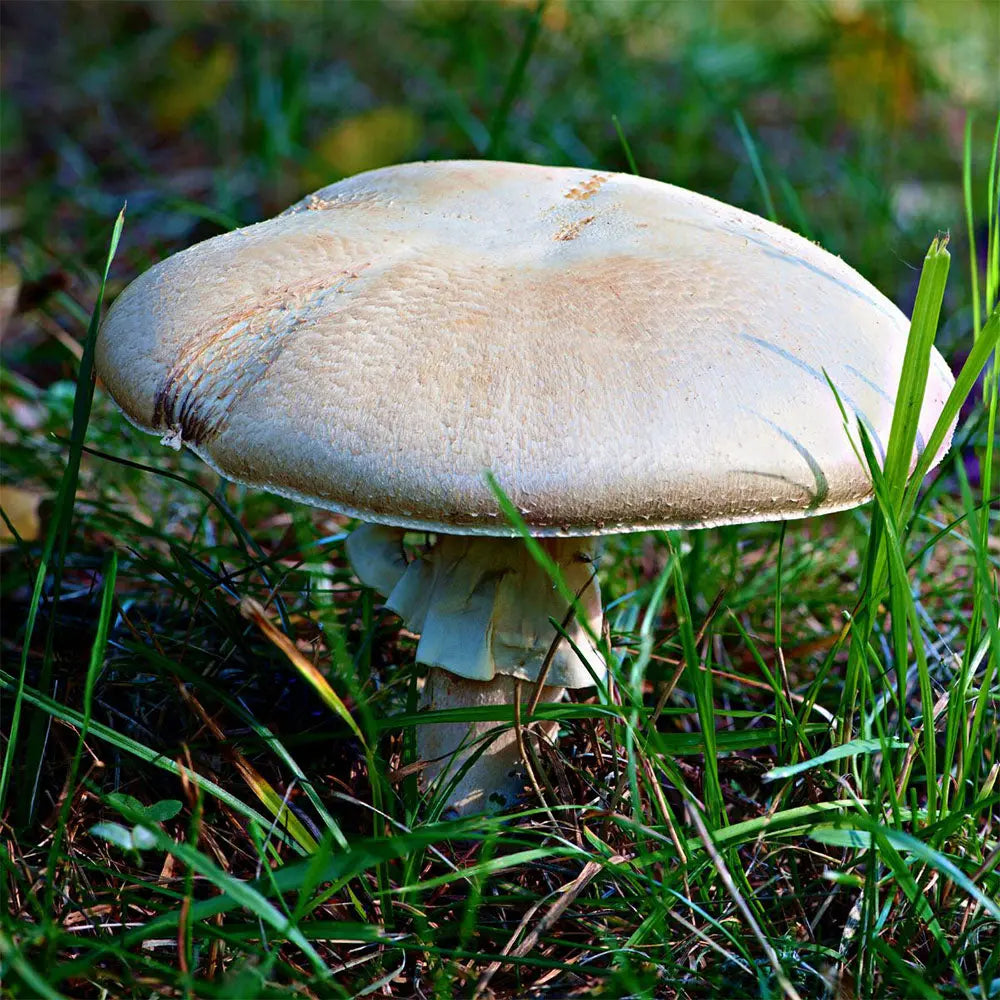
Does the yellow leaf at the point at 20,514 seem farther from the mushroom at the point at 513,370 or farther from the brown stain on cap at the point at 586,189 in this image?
the brown stain on cap at the point at 586,189

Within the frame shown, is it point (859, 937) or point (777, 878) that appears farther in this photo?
point (777, 878)

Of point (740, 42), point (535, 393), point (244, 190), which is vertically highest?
point (740, 42)

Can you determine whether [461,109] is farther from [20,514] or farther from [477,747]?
[477,747]

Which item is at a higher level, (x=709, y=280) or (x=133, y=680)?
(x=709, y=280)

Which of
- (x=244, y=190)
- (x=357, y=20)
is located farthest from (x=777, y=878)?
(x=357, y=20)

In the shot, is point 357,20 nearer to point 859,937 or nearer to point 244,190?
point 244,190

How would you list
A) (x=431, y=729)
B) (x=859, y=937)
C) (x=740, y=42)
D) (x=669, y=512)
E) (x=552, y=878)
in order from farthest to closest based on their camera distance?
(x=740, y=42)
(x=431, y=729)
(x=552, y=878)
(x=859, y=937)
(x=669, y=512)

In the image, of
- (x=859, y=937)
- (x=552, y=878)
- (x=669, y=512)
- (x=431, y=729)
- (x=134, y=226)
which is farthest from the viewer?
(x=134, y=226)
